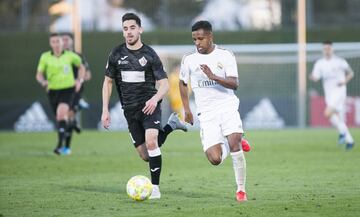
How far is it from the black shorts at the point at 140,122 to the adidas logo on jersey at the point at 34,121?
19180 millimetres

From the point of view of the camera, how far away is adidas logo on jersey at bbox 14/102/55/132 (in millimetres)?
30391

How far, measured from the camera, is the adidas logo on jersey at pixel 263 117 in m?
30.4

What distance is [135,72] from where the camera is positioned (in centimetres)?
1148

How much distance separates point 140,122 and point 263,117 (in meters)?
19.2

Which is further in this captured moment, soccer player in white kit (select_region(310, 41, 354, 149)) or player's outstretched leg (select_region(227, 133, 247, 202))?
soccer player in white kit (select_region(310, 41, 354, 149))

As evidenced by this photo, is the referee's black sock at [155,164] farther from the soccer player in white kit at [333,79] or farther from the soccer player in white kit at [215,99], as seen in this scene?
the soccer player in white kit at [333,79]

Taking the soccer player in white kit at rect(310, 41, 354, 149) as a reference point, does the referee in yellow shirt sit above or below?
above

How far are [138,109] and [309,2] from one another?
2171 cm

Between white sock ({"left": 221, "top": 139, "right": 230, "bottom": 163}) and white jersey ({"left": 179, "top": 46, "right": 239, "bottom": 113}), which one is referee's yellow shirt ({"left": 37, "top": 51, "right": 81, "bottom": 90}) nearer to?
white jersey ({"left": 179, "top": 46, "right": 239, "bottom": 113})

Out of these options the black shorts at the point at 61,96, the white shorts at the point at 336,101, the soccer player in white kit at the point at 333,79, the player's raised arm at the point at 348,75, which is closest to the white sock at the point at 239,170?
the black shorts at the point at 61,96

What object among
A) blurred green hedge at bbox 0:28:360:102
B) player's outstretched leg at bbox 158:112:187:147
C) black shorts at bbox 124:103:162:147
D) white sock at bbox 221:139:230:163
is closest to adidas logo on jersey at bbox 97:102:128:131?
blurred green hedge at bbox 0:28:360:102

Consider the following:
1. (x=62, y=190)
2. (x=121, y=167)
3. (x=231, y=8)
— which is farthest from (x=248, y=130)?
(x=62, y=190)

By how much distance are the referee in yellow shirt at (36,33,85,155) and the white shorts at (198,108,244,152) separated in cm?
817

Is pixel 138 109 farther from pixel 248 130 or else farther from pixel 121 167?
pixel 248 130
